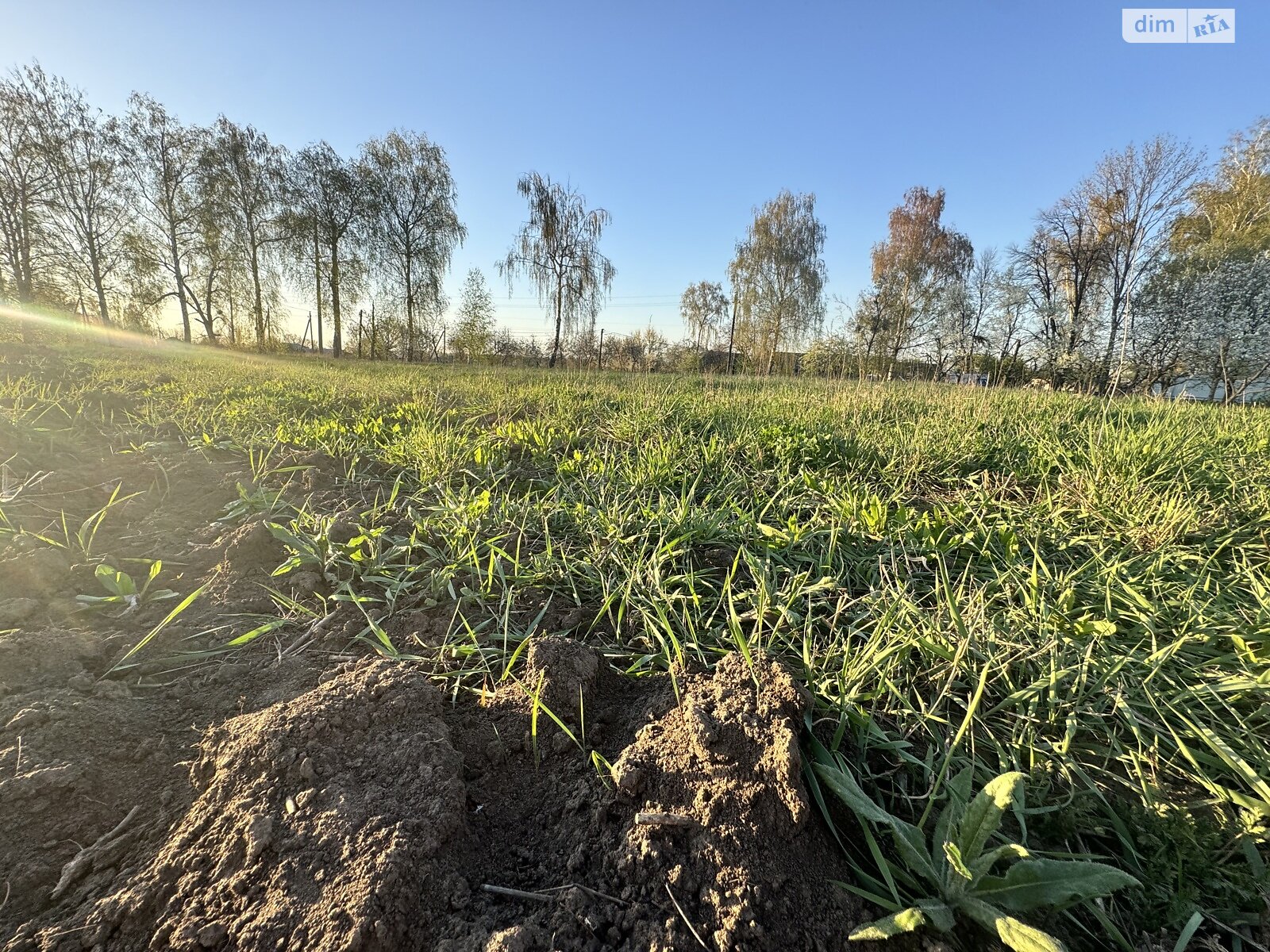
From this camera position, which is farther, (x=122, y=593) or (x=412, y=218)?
(x=412, y=218)

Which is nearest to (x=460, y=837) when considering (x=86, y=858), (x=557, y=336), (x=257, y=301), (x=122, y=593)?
(x=86, y=858)

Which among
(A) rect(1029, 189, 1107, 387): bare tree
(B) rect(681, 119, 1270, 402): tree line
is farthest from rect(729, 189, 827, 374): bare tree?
(A) rect(1029, 189, 1107, 387): bare tree

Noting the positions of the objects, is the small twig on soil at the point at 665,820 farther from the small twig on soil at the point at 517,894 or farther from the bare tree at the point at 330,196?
the bare tree at the point at 330,196

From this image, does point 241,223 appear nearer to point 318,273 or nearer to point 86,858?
point 318,273

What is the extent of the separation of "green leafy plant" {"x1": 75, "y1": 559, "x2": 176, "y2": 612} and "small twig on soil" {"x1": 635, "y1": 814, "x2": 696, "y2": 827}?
5.64 feet

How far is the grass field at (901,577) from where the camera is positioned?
110 cm

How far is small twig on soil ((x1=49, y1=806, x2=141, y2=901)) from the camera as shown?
84cm

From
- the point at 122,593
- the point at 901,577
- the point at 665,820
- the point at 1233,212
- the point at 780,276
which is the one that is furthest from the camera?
the point at 780,276

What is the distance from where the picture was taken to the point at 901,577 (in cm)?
189

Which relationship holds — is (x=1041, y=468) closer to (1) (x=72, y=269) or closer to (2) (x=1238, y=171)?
(2) (x=1238, y=171)

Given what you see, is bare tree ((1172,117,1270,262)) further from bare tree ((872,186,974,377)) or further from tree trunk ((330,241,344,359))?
tree trunk ((330,241,344,359))

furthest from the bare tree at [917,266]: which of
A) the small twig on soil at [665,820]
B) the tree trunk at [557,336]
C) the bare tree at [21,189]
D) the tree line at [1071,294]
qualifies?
the bare tree at [21,189]

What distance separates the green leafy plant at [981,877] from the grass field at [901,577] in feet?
0.22

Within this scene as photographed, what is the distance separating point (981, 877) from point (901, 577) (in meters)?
1.15
